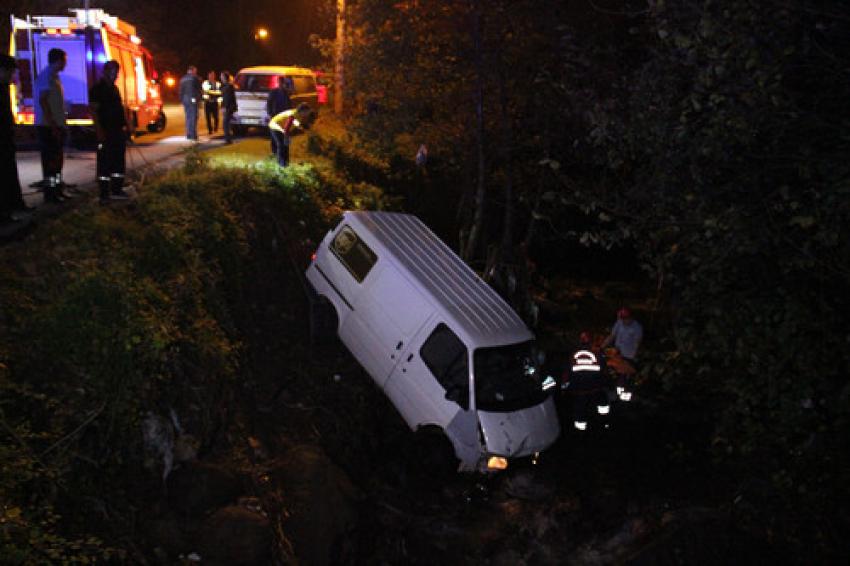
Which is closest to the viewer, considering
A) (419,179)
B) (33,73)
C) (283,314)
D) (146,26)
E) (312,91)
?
(283,314)

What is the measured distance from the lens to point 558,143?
13.2m

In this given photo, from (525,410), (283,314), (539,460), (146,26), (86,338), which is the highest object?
(146,26)

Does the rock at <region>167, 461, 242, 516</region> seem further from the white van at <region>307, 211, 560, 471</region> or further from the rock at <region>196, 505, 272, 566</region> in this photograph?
the white van at <region>307, 211, 560, 471</region>

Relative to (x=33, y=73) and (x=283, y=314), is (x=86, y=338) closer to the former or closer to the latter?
(x=283, y=314)

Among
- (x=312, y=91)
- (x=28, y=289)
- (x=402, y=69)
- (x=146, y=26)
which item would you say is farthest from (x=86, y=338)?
(x=146, y=26)

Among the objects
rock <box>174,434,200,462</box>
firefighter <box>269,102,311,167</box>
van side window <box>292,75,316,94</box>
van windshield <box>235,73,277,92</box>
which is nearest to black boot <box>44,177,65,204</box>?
rock <box>174,434,200,462</box>

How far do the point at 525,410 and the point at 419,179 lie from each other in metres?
9.73

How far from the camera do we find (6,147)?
7.39 meters

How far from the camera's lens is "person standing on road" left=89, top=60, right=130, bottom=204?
8.55 m

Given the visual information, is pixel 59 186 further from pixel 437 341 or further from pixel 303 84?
pixel 303 84

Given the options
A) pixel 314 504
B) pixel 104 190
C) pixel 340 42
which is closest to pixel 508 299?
pixel 340 42

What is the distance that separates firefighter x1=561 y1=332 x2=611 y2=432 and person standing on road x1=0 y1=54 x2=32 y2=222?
6.92 metres

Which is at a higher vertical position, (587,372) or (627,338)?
(627,338)

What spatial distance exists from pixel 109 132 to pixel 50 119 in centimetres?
67
